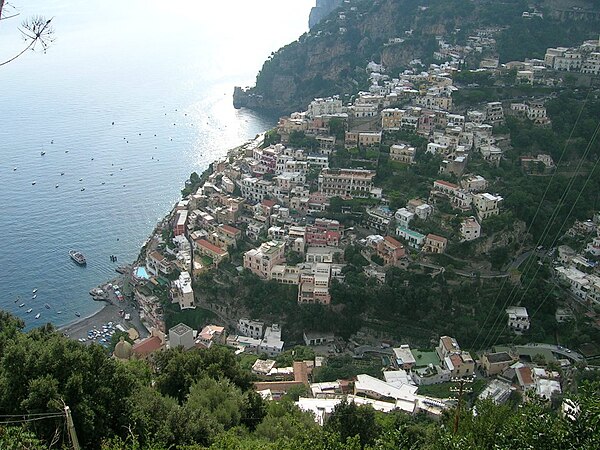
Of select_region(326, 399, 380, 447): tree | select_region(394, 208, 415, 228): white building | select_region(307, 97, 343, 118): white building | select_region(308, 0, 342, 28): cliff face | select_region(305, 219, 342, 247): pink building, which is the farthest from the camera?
select_region(308, 0, 342, 28): cliff face

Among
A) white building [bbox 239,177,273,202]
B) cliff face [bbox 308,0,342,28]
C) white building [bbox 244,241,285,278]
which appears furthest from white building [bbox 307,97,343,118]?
cliff face [bbox 308,0,342,28]

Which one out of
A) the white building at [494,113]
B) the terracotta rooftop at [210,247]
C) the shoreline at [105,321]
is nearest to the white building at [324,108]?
the white building at [494,113]

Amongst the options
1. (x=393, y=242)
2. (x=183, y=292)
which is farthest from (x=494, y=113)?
(x=183, y=292)

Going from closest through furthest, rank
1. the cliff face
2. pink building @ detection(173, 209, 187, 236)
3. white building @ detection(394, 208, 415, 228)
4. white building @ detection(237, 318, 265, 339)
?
white building @ detection(237, 318, 265, 339)
white building @ detection(394, 208, 415, 228)
pink building @ detection(173, 209, 187, 236)
the cliff face

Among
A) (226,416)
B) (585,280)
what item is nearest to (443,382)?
(585,280)

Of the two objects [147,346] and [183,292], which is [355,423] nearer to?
[147,346]

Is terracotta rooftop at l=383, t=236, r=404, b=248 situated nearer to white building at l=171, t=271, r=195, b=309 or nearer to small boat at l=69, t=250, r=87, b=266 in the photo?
white building at l=171, t=271, r=195, b=309
